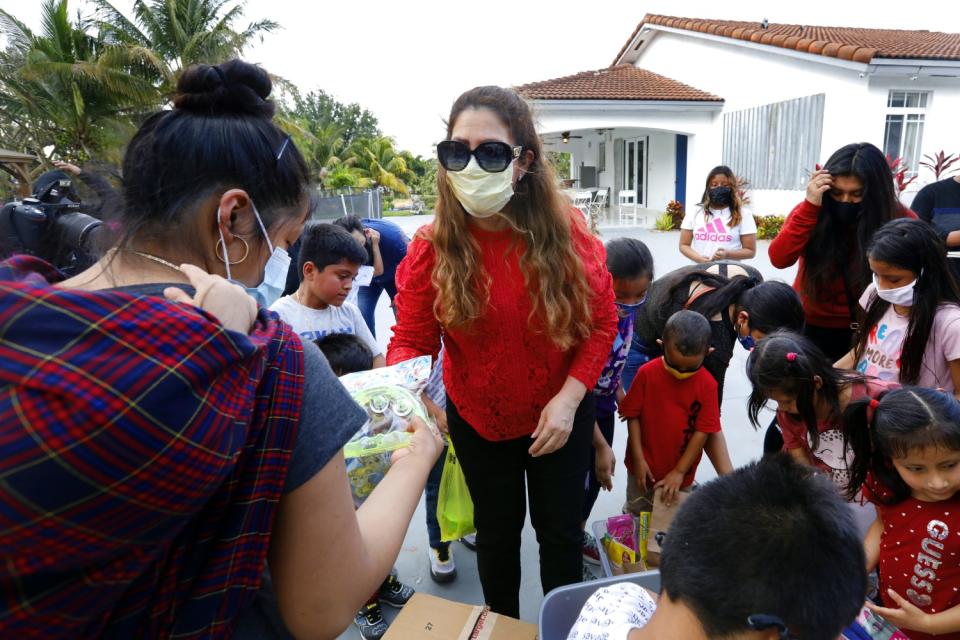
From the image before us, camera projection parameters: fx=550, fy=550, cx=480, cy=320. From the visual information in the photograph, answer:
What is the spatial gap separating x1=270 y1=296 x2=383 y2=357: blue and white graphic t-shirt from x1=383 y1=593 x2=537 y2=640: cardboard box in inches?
41.7

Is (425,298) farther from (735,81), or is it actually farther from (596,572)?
(735,81)

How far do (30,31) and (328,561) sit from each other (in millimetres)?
17525

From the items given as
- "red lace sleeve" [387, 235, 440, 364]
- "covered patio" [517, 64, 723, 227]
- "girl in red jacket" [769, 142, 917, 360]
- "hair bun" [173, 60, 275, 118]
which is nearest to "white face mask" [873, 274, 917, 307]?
"girl in red jacket" [769, 142, 917, 360]

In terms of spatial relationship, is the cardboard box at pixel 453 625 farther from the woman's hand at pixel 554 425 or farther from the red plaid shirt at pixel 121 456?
the red plaid shirt at pixel 121 456

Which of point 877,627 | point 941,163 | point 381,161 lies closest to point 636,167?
point 941,163

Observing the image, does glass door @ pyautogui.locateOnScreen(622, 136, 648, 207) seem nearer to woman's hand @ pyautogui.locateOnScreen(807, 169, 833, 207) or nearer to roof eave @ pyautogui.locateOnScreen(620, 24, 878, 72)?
roof eave @ pyautogui.locateOnScreen(620, 24, 878, 72)

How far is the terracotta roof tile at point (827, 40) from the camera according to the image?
354 inches

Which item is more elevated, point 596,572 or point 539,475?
point 539,475

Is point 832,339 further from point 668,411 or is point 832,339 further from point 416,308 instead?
point 416,308

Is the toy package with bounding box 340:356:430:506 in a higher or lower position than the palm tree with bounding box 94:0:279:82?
lower

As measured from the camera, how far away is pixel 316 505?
2.31ft

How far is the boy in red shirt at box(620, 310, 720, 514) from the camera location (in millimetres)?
2191

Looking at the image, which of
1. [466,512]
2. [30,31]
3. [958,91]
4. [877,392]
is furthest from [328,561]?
[30,31]

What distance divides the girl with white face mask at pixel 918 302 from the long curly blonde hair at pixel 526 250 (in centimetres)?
127
